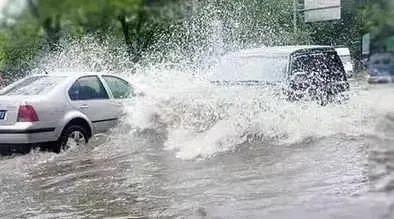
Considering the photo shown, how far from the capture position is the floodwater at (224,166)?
389 cm

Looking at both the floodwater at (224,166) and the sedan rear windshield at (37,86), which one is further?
the sedan rear windshield at (37,86)

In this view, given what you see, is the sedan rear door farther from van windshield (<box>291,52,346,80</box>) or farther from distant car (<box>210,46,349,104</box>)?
van windshield (<box>291,52,346,80</box>)

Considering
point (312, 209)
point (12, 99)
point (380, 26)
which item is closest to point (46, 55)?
point (380, 26)

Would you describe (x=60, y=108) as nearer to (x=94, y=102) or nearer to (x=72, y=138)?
(x=72, y=138)

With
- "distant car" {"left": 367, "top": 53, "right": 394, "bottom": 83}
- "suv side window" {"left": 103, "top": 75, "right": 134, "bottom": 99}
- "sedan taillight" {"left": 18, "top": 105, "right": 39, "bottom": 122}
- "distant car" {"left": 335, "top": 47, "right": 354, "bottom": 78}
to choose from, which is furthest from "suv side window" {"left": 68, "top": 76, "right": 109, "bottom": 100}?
"distant car" {"left": 367, "top": 53, "right": 394, "bottom": 83}

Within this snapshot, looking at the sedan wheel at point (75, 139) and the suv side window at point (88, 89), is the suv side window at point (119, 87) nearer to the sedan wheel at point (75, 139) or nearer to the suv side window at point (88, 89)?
the suv side window at point (88, 89)

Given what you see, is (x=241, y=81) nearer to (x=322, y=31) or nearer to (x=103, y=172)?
(x=103, y=172)

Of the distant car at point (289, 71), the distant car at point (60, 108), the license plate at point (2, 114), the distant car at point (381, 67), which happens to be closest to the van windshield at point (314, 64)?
the distant car at point (289, 71)

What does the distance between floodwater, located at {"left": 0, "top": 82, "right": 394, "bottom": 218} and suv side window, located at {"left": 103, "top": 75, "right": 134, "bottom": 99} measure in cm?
38

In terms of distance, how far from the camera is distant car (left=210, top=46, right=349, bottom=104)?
6.94 metres

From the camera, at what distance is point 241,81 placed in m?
7.30

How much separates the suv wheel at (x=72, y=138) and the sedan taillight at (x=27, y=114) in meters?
0.48

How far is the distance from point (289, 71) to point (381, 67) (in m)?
5.06

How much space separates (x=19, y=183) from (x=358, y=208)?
3.63 metres
